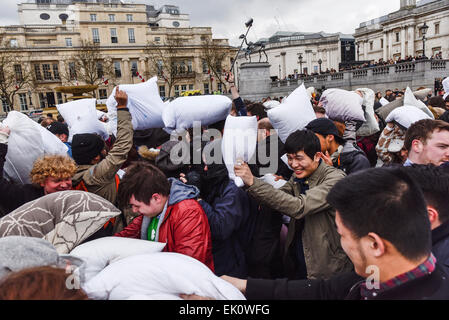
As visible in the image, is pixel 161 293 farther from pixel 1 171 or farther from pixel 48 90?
pixel 48 90

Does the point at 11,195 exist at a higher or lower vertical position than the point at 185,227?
higher

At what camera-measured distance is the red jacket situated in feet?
6.83

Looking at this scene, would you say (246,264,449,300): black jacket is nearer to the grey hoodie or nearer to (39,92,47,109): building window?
the grey hoodie

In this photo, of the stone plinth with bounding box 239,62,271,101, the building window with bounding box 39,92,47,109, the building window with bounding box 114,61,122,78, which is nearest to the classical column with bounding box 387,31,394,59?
the stone plinth with bounding box 239,62,271,101

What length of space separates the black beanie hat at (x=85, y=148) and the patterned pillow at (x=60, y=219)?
1004mm

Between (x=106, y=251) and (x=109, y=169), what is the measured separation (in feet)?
3.62

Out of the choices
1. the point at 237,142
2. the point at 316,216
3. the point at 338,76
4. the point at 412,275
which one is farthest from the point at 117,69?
the point at 412,275

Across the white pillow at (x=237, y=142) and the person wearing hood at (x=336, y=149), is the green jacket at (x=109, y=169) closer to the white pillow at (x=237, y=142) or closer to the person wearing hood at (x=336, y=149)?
the white pillow at (x=237, y=142)

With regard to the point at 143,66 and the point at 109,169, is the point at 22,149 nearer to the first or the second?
the point at 109,169

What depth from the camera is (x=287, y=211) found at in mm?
2172

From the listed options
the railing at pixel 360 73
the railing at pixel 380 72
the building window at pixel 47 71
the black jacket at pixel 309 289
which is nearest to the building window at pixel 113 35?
the building window at pixel 47 71

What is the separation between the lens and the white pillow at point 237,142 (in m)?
2.27

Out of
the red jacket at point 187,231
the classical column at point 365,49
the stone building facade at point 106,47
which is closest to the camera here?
the red jacket at point 187,231

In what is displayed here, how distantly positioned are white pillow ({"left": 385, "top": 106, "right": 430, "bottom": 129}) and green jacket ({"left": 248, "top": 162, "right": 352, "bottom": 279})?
1701 mm
